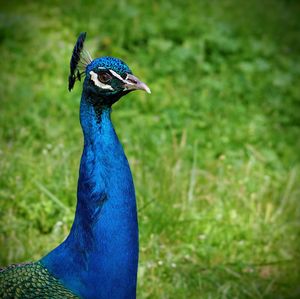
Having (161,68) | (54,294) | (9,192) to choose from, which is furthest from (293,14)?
(54,294)

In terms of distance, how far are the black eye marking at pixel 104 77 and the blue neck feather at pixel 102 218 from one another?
0.08m

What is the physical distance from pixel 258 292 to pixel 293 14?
373 centimetres

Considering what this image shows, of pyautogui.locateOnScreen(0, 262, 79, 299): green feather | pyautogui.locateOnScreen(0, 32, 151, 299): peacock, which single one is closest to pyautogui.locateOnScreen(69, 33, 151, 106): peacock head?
pyautogui.locateOnScreen(0, 32, 151, 299): peacock

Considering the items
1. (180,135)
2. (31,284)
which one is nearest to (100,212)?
(31,284)

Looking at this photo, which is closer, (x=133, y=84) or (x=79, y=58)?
(x=133, y=84)

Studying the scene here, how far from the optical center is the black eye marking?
2.29m

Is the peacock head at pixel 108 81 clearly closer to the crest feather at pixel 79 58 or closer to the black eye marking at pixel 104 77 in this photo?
the black eye marking at pixel 104 77

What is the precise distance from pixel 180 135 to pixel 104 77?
222 centimetres

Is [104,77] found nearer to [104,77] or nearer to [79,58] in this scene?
[104,77]

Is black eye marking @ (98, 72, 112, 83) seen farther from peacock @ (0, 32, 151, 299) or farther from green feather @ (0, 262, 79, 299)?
green feather @ (0, 262, 79, 299)

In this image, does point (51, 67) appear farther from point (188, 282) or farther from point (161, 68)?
point (188, 282)

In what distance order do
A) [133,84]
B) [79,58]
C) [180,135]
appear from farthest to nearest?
[180,135] → [79,58] → [133,84]

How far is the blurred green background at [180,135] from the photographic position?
3.47 m

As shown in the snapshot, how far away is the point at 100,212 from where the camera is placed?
230 cm
